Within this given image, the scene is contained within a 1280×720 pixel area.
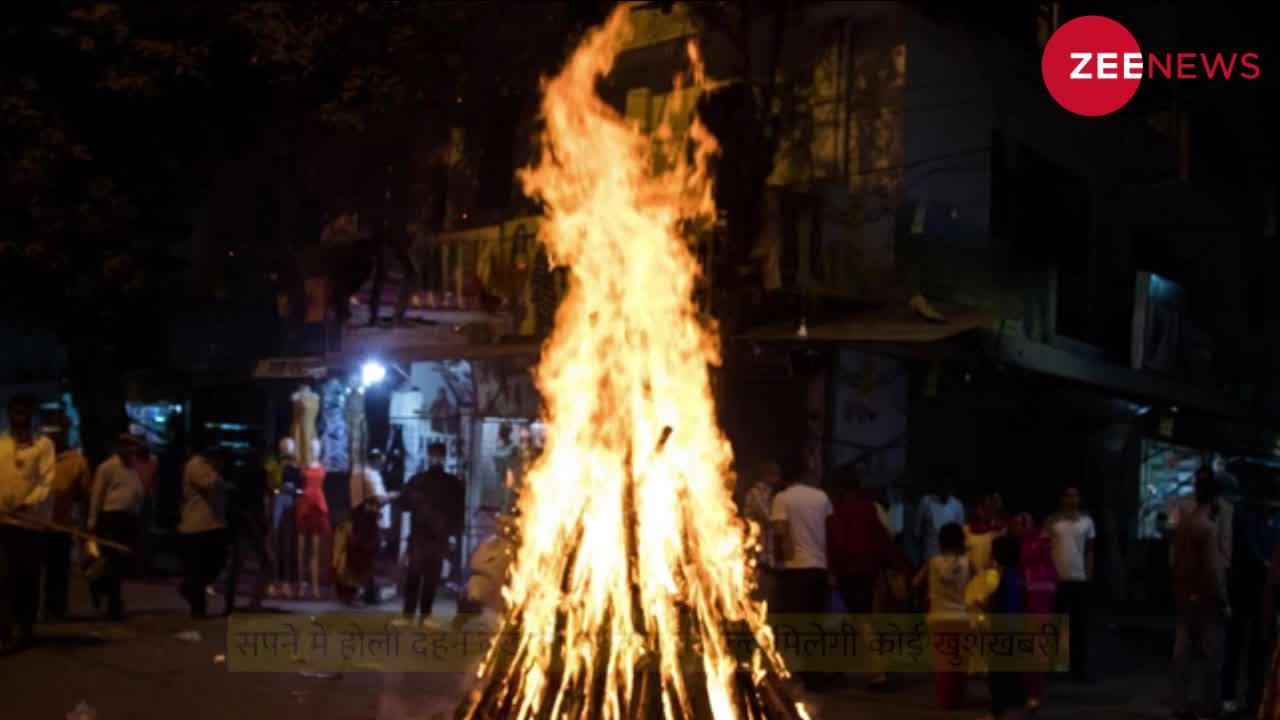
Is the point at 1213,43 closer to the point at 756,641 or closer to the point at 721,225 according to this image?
the point at 721,225

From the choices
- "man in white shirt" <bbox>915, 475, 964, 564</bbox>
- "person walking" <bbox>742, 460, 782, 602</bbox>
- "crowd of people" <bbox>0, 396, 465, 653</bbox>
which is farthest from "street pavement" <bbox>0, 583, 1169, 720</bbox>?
"man in white shirt" <bbox>915, 475, 964, 564</bbox>

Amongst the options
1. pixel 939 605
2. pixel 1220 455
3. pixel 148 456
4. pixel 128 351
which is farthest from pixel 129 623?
pixel 1220 455

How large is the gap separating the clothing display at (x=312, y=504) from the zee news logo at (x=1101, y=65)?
9801 mm

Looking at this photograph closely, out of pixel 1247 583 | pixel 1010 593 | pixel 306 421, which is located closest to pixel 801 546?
pixel 1010 593

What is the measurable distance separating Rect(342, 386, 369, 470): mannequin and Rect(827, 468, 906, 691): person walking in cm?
902

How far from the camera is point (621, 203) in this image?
25.1 feet

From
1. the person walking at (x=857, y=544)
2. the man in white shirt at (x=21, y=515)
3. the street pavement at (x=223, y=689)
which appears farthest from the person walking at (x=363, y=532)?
the person walking at (x=857, y=544)

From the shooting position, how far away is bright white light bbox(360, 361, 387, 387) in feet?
57.7

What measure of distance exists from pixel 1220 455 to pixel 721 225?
32.4ft

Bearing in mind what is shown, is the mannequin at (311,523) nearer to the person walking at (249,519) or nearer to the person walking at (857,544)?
the person walking at (249,519)

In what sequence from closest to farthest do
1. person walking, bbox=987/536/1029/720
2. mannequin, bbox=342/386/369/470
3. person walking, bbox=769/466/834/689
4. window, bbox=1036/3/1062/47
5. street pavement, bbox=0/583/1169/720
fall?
street pavement, bbox=0/583/1169/720 < person walking, bbox=987/536/1029/720 < person walking, bbox=769/466/834/689 < window, bbox=1036/3/1062/47 < mannequin, bbox=342/386/369/470

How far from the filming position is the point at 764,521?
1136cm

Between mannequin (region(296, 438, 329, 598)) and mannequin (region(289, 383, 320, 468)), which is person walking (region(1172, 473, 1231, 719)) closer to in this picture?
mannequin (region(296, 438, 329, 598))

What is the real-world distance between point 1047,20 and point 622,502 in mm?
10670
